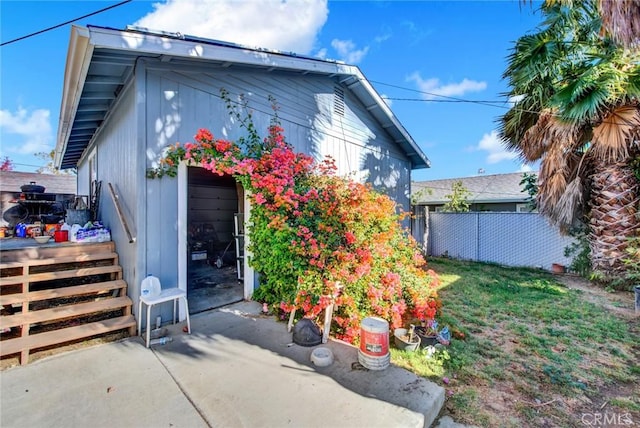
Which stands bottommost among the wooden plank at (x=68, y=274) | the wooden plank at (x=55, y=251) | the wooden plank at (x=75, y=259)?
the wooden plank at (x=68, y=274)

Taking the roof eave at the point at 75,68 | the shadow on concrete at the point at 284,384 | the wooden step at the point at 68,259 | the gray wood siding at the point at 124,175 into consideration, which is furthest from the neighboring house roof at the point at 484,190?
the roof eave at the point at 75,68

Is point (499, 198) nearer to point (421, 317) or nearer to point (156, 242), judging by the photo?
point (421, 317)

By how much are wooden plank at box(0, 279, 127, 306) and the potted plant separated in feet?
12.2

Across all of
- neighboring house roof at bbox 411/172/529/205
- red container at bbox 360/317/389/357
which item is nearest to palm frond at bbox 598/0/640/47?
red container at bbox 360/317/389/357

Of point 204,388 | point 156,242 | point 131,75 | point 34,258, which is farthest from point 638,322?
point 34,258

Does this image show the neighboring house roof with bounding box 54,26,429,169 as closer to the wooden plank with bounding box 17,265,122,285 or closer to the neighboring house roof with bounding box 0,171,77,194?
the wooden plank with bounding box 17,265,122,285

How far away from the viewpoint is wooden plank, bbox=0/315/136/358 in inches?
115

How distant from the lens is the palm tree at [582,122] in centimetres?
526

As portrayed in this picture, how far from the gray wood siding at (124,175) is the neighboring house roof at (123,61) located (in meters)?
0.30

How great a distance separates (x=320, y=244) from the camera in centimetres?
377

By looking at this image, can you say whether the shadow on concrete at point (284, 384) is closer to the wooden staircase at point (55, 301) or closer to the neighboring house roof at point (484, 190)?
the wooden staircase at point (55, 301)

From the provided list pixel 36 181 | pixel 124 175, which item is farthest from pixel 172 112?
pixel 36 181

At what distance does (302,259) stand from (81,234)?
348cm

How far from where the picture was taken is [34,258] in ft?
11.9
